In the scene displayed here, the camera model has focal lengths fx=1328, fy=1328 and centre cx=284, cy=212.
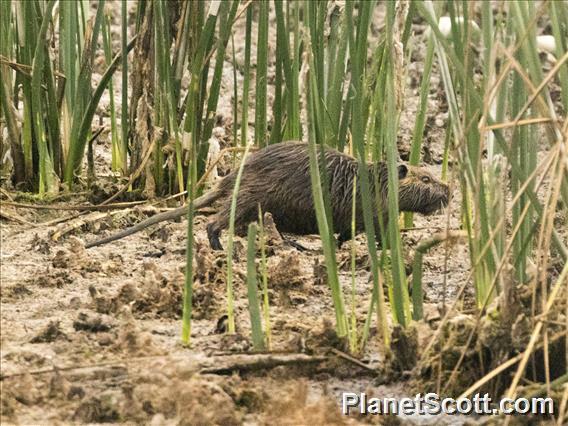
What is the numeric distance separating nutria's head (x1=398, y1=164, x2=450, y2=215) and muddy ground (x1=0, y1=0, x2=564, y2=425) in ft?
1.17

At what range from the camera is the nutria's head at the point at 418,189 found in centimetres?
587

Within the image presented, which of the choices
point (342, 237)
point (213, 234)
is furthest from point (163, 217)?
point (342, 237)

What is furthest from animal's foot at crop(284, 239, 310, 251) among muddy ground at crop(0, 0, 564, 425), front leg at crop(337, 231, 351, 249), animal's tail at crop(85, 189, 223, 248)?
animal's tail at crop(85, 189, 223, 248)

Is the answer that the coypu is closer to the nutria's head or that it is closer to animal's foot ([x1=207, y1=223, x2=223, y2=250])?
animal's foot ([x1=207, y1=223, x2=223, y2=250])

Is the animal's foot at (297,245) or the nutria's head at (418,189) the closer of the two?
the animal's foot at (297,245)

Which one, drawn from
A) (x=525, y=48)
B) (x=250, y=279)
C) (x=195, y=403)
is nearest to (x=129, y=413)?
(x=195, y=403)

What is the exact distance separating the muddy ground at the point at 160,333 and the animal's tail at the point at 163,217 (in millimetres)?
71

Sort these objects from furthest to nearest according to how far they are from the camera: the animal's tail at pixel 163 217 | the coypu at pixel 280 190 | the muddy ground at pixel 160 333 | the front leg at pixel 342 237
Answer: the front leg at pixel 342 237 < the coypu at pixel 280 190 < the animal's tail at pixel 163 217 < the muddy ground at pixel 160 333

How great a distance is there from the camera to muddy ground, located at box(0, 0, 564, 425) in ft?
10.8

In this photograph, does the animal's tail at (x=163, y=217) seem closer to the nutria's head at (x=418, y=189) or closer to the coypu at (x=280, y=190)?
the coypu at (x=280, y=190)

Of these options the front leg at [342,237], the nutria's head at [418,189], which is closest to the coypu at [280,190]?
the front leg at [342,237]

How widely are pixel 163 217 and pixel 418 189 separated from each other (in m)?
1.25

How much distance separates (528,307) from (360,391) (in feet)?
1.66

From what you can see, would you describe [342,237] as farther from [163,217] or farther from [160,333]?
[160,333]
